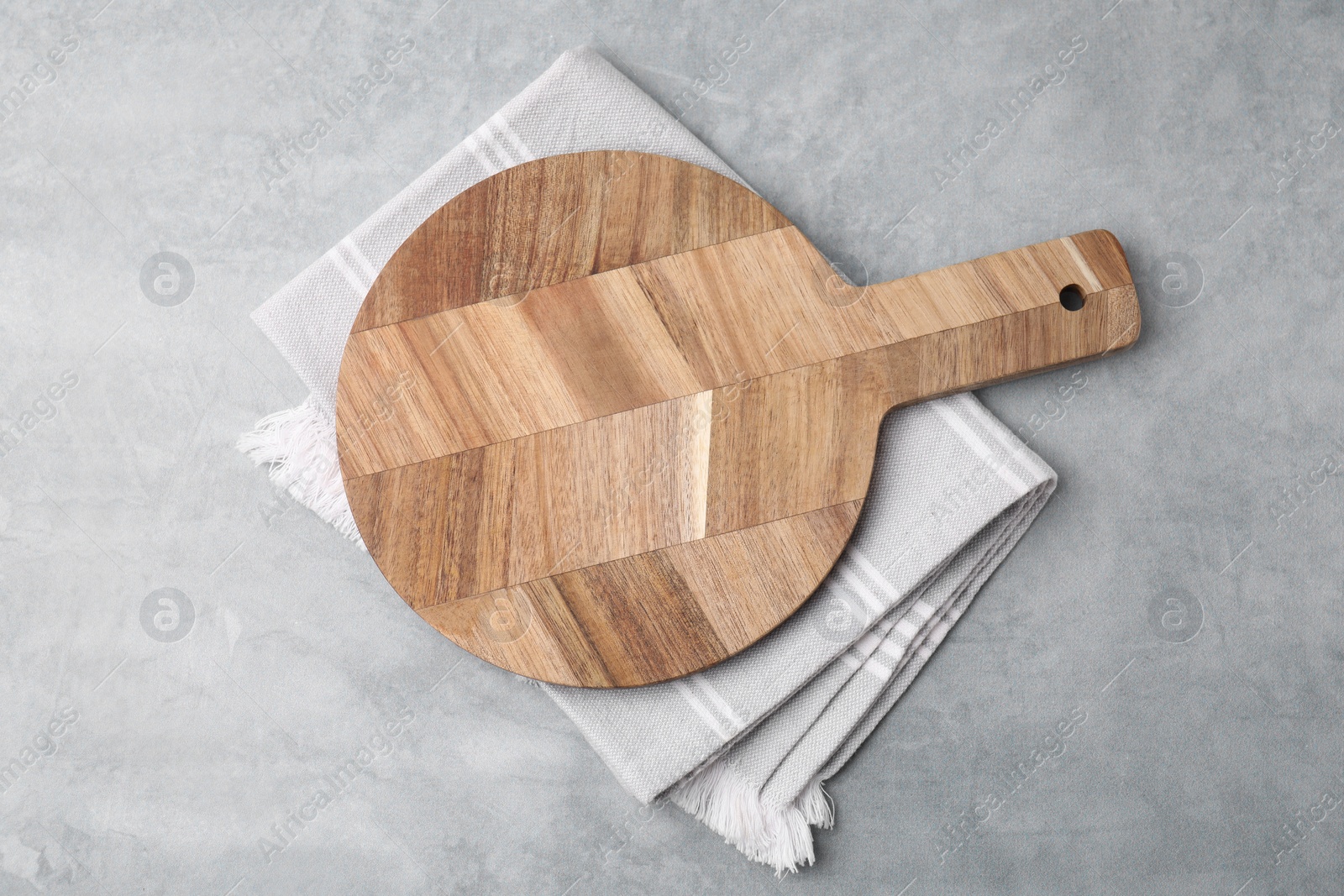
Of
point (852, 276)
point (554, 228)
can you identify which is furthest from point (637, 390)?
point (852, 276)

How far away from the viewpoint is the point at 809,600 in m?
1.00

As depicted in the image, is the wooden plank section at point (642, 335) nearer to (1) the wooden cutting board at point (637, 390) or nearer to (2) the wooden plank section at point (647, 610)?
(1) the wooden cutting board at point (637, 390)

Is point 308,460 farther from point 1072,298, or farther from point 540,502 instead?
point 1072,298

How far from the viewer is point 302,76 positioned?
1161 millimetres

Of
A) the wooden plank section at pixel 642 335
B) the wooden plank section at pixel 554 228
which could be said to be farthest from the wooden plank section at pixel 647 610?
the wooden plank section at pixel 554 228

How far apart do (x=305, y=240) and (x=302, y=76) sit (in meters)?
0.21

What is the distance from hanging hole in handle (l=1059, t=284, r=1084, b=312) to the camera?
1.01 metres

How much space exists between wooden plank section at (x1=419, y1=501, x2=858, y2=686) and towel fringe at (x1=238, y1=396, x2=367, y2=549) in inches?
8.3

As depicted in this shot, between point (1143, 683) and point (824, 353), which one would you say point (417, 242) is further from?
point (1143, 683)

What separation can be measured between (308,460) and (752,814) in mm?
661

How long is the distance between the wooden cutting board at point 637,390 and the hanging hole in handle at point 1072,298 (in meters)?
0.02

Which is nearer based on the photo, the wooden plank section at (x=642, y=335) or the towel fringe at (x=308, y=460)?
the wooden plank section at (x=642, y=335)

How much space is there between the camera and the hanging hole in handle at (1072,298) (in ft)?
3.31

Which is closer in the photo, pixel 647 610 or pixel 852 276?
pixel 647 610
